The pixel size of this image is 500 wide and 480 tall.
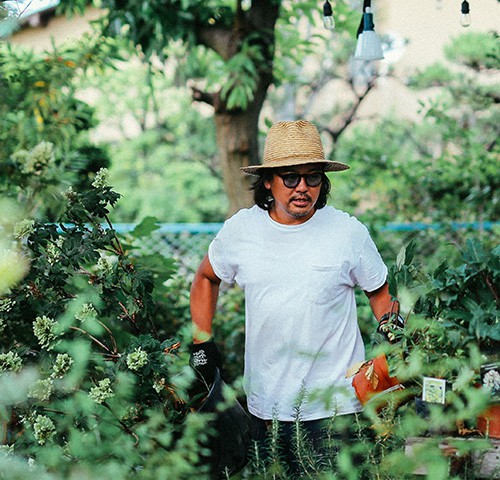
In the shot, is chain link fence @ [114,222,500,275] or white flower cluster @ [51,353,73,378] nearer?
white flower cluster @ [51,353,73,378]

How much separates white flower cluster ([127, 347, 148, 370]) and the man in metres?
0.44

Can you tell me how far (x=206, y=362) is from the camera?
3.43 meters

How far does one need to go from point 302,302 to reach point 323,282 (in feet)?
0.34

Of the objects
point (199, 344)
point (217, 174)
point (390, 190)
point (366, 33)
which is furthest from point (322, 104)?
point (199, 344)

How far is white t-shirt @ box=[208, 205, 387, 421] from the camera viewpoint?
11.0 ft

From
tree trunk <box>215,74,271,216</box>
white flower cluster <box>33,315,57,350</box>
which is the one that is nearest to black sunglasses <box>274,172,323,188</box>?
white flower cluster <box>33,315,57,350</box>

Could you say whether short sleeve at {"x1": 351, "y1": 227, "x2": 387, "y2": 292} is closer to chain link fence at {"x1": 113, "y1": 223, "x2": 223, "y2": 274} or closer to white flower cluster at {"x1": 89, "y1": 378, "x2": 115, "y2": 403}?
white flower cluster at {"x1": 89, "y1": 378, "x2": 115, "y2": 403}

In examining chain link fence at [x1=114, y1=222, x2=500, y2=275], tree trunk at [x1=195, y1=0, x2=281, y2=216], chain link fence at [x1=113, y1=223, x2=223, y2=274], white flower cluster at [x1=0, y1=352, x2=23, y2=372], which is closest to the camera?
white flower cluster at [x1=0, y1=352, x2=23, y2=372]

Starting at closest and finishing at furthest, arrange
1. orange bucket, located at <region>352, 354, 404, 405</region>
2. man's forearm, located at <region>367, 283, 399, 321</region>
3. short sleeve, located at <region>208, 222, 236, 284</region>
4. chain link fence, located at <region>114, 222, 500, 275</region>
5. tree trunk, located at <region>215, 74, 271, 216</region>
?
orange bucket, located at <region>352, 354, 404, 405</region>, man's forearm, located at <region>367, 283, 399, 321</region>, short sleeve, located at <region>208, 222, 236, 284</region>, tree trunk, located at <region>215, 74, 271, 216</region>, chain link fence, located at <region>114, 222, 500, 275</region>

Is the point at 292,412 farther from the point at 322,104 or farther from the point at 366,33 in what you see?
the point at 322,104

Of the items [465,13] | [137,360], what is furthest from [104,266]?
[465,13]

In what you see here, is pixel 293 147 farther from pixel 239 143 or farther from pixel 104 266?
pixel 239 143

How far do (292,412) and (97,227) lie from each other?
973 mm

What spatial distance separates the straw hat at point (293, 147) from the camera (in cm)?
351
